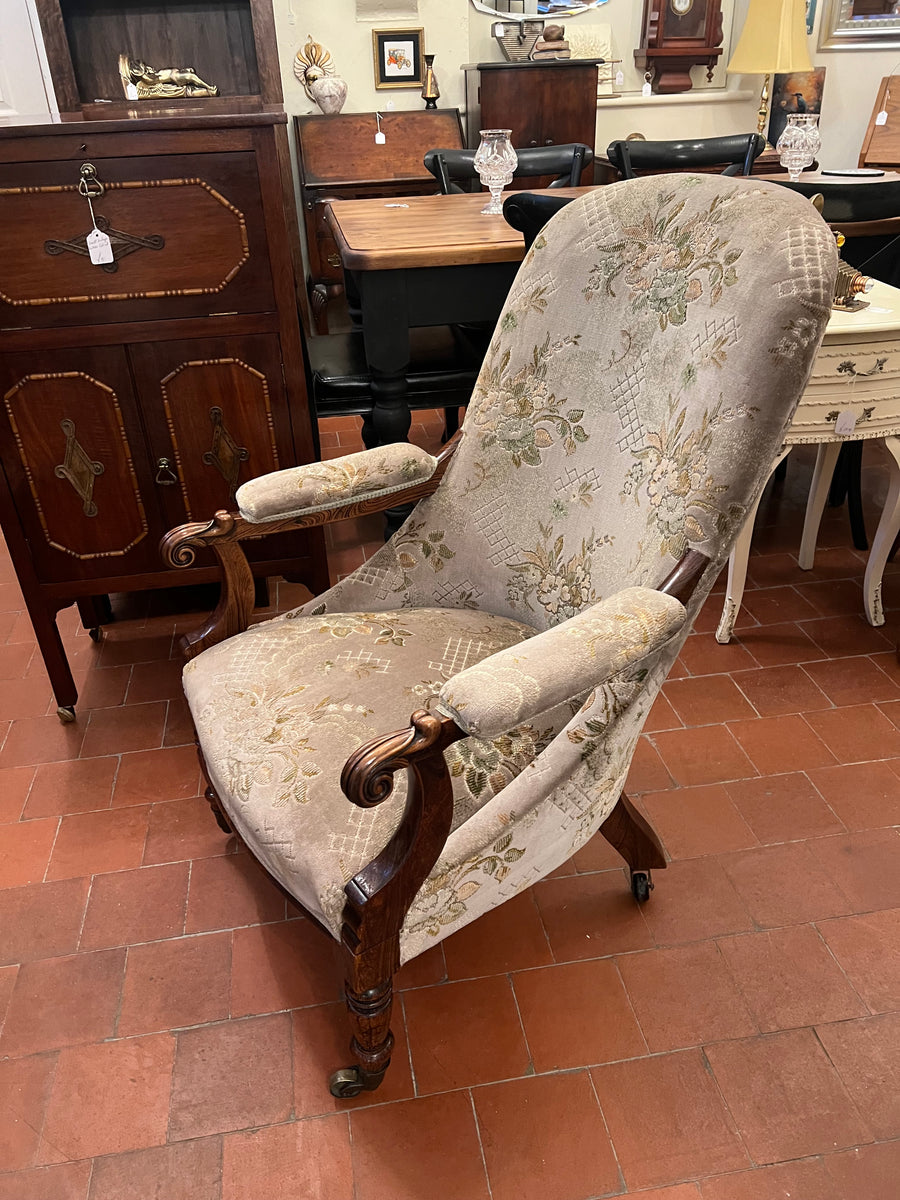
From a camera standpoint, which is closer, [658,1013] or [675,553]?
[675,553]

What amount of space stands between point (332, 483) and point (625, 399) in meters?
0.46

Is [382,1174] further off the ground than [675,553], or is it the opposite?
[675,553]

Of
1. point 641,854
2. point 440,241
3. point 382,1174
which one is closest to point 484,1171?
point 382,1174

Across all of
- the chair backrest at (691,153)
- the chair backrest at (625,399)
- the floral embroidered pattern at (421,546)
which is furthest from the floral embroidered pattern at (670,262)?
the chair backrest at (691,153)

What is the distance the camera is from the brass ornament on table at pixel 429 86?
3807mm

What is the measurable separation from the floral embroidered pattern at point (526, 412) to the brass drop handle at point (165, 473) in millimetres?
726

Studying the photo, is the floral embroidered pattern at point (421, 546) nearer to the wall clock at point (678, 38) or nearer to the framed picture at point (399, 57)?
the framed picture at point (399, 57)

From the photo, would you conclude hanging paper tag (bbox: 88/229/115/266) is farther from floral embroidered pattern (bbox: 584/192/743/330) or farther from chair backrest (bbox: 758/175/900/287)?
chair backrest (bbox: 758/175/900/287)

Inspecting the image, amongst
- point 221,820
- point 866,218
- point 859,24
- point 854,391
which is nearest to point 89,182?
point 221,820

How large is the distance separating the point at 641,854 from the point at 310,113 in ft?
12.1

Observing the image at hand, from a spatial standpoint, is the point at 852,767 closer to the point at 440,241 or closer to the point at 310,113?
the point at 440,241

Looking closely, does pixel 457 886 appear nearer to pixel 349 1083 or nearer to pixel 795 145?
pixel 349 1083

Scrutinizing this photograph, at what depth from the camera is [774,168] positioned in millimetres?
3971

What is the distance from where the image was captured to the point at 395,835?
0.95m
